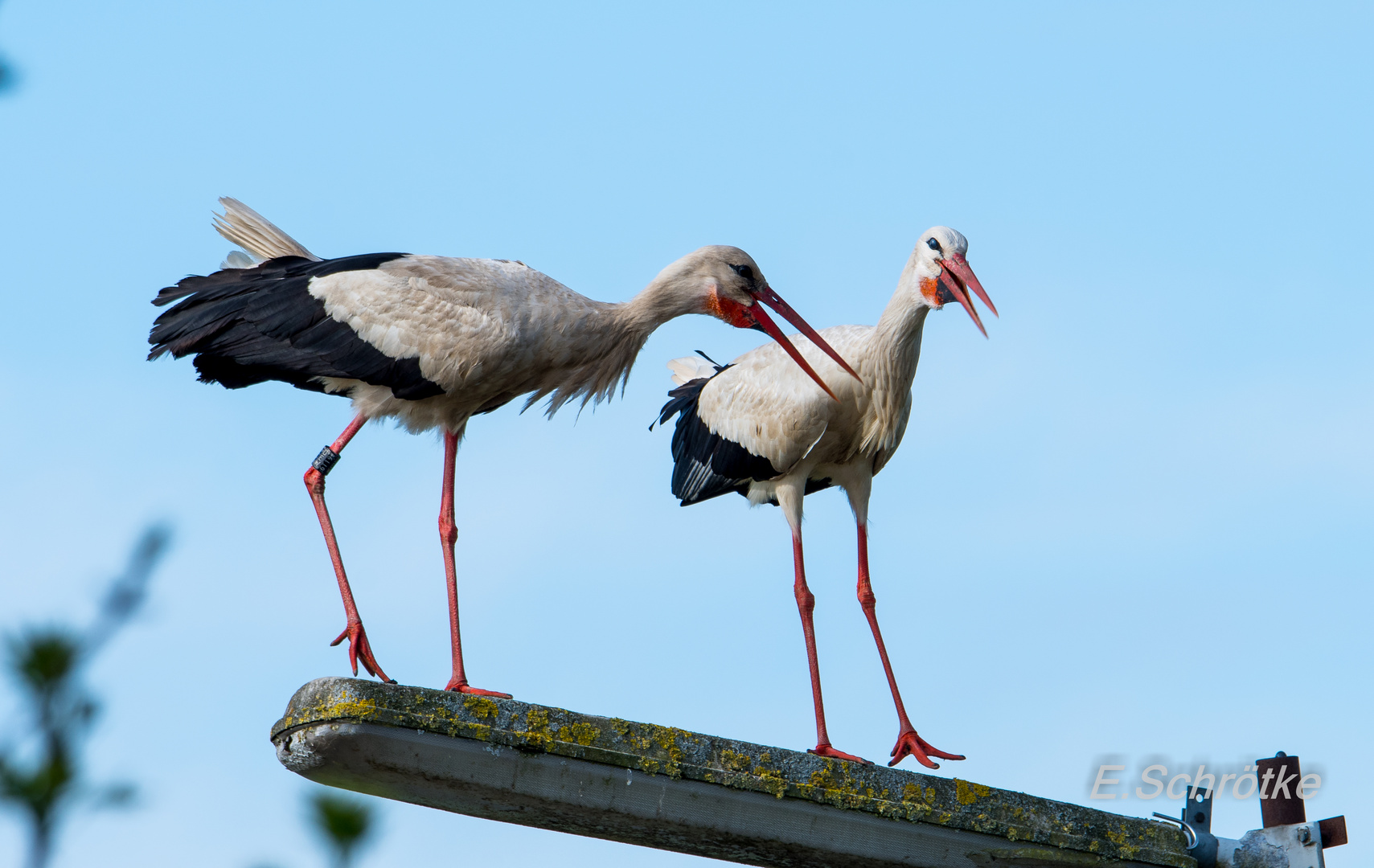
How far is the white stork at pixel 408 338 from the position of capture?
20.7 ft

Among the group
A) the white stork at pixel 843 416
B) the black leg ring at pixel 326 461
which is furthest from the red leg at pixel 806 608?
the black leg ring at pixel 326 461

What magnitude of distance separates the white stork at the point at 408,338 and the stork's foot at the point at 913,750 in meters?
2.16

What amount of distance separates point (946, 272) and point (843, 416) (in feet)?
2.82

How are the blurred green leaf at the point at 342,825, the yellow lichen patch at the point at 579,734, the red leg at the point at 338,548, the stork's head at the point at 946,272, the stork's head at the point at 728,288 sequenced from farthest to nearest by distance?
the stork's head at the point at 946,272, the stork's head at the point at 728,288, the red leg at the point at 338,548, the yellow lichen patch at the point at 579,734, the blurred green leaf at the point at 342,825

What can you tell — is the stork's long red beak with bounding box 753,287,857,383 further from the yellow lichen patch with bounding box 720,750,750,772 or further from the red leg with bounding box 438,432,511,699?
the yellow lichen patch with bounding box 720,750,750,772

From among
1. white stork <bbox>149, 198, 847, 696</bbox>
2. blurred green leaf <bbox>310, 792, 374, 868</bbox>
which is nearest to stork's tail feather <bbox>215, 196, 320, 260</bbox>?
white stork <bbox>149, 198, 847, 696</bbox>

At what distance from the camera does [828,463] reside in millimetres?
7812

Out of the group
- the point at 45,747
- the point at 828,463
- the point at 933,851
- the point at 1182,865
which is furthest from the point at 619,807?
the point at 828,463

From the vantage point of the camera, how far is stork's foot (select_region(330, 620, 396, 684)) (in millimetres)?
5852

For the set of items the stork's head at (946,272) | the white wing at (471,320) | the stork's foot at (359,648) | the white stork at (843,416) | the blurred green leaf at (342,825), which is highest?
the stork's head at (946,272)

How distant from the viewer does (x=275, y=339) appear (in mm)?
6480

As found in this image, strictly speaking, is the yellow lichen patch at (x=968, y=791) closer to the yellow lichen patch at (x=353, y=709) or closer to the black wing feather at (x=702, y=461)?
the yellow lichen patch at (x=353, y=709)

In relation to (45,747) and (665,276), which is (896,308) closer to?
(665,276)

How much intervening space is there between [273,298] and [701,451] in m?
2.56
